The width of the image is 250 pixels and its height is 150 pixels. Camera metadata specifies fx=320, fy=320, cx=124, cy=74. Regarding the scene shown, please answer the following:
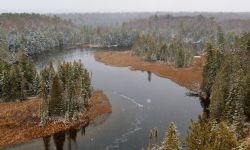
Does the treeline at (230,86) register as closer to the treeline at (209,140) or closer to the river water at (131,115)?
the river water at (131,115)

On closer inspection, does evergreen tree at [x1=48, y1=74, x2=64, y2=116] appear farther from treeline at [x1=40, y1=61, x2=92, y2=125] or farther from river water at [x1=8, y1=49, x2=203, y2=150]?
river water at [x1=8, y1=49, x2=203, y2=150]

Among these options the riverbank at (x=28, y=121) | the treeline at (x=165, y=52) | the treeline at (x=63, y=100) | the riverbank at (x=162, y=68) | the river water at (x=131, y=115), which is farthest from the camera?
the treeline at (x=165, y=52)

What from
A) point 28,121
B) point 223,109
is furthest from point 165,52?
point 28,121

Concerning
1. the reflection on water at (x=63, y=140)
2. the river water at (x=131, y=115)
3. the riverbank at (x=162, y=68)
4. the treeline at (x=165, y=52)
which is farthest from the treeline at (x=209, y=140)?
the treeline at (x=165, y=52)

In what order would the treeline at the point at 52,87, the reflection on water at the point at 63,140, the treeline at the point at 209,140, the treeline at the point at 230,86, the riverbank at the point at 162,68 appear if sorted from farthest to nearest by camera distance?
1. the riverbank at the point at 162,68
2. the treeline at the point at 52,87
3. the reflection on water at the point at 63,140
4. the treeline at the point at 230,86
5. the treeline at the point at 209,140

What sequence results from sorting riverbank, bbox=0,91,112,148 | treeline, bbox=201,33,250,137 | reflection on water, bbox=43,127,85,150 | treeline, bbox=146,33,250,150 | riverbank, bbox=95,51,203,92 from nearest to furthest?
treeline, bbox=146,33,250,150 → treeline, bbox=201,33,250,137 → reflection on water, bbox=43,127,85,150 → riverbank, bbox=0,91,112,148 → riverbank, bbox=95,51,203,92

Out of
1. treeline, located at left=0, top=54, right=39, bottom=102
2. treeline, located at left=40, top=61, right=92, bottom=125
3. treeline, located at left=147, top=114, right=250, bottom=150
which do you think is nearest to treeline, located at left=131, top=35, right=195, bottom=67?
treeline, located at left=40, top=61, right=92, bottom=125

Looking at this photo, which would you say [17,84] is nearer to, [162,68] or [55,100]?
[55,100]
